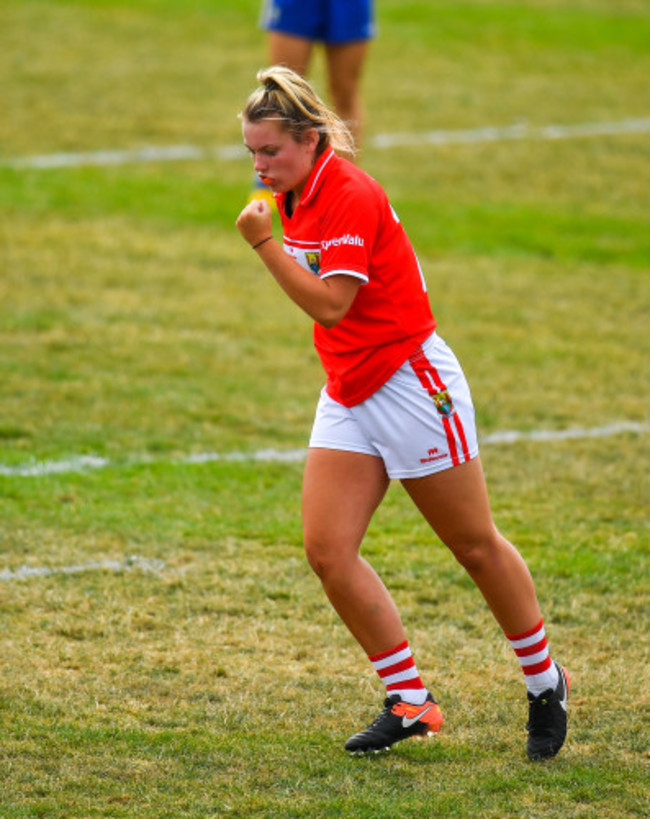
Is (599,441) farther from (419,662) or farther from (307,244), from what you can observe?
(307,244)

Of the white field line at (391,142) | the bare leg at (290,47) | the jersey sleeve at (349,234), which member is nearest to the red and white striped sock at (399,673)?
the jersey sleeve at (349,234)

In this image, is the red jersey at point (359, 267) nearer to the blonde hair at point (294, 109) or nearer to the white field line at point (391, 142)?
the blonde hair at point (294, 109)

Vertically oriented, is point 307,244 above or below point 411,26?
above

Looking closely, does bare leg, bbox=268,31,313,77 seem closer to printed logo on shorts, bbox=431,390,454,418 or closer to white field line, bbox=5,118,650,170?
white field line, bbox=5,118,650,170

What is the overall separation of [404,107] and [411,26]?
469 centimetres

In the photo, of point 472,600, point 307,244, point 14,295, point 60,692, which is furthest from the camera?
point 14,295

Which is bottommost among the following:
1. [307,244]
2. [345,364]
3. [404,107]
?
[404,107]

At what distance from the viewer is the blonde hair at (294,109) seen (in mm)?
4195

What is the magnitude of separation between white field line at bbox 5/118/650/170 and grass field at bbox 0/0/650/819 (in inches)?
5.8

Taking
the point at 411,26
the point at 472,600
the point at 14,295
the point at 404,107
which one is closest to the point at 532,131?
the point at 404,107

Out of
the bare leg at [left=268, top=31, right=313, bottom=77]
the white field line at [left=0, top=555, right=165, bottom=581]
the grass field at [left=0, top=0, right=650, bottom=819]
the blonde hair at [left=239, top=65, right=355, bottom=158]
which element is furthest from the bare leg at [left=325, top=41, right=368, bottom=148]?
the blonde hair at [left=239, top=65, right=355, bottom=158]

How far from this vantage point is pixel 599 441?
7.61m

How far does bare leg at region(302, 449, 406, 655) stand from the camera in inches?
171

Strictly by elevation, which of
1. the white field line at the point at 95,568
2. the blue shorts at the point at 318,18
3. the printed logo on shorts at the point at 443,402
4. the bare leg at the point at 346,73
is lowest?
the white field line at the point at 95,568
